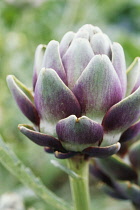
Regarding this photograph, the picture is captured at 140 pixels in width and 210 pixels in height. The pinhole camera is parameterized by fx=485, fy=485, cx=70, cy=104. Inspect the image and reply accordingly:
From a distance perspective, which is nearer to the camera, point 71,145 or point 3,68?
point 71,145

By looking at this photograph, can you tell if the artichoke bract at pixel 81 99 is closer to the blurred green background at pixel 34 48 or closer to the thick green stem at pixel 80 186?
the thick green stem at pixel 80 186

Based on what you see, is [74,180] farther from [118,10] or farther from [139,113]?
[118,10]

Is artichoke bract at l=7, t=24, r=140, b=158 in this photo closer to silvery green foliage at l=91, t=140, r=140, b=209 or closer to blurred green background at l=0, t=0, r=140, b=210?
silvery green foliage at l=91, t=140, r=140, b=209

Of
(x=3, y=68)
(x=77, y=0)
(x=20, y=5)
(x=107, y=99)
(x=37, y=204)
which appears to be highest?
(x=77, y=0)

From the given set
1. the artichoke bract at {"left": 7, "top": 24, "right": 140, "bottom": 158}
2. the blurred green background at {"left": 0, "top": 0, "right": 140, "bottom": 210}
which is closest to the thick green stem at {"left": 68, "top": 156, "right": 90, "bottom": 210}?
the artichoke bract at {"left": 7, "top": 24, "right": 140, "bottom": 158}

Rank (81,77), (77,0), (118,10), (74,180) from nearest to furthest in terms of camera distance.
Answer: (81,77) → (74,180) → (77,0) → (118,10)

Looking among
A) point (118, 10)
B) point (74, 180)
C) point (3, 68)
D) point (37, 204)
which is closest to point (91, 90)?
point (74, 180)

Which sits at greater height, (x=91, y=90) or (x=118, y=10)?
(x=118, y=10)

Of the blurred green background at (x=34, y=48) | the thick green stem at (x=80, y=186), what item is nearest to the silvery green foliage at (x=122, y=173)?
the thick green stem at (x=80, y=186)
